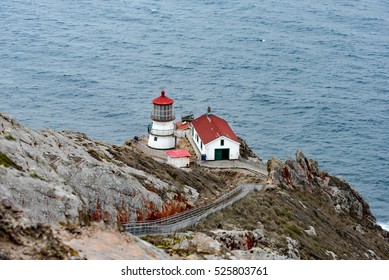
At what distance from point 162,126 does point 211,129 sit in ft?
15.1

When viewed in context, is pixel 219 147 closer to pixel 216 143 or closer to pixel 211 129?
pixel 216 143

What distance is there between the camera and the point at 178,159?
203ft

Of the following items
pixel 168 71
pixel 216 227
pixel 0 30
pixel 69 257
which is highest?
pixel 0 30

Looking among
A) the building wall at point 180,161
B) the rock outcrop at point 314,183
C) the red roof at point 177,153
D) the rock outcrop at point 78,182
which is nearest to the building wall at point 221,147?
the red roof at point 177,153

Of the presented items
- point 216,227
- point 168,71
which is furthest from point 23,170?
point 168,71

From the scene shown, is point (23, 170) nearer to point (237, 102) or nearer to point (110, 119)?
point (110, 119)

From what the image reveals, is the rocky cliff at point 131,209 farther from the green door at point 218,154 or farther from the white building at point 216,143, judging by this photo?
the green door at point 218,154

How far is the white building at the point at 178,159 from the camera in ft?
202

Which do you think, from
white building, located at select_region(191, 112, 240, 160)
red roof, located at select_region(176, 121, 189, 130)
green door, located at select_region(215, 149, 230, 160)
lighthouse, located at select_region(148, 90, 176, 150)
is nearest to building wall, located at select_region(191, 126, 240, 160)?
white building, located at select_region(191, 112, 240, 160)

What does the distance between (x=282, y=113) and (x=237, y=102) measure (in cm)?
716

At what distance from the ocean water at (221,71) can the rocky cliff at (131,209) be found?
29.8 metres

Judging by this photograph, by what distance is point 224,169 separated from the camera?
61812 millimetres

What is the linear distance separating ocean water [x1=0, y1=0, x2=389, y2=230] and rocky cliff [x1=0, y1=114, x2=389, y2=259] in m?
29.8

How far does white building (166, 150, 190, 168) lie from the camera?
61.5 m
